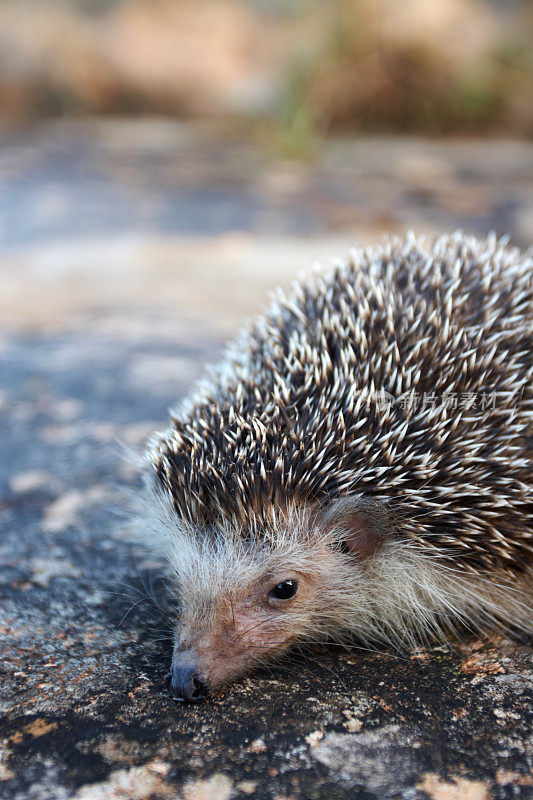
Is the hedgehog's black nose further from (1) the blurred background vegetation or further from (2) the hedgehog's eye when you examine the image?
(1) the blurred background vegetation

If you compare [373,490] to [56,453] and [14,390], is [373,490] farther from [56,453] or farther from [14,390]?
[14,390]

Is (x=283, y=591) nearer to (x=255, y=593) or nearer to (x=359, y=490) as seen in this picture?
(x=255, y=593)

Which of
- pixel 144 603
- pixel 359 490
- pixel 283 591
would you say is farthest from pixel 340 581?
pixel 144 603

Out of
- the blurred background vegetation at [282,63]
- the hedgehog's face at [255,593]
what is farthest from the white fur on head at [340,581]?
the blurred background vegetation at [282,63]

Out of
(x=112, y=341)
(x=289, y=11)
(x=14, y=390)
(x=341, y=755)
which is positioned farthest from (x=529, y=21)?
(x=341, y=755)

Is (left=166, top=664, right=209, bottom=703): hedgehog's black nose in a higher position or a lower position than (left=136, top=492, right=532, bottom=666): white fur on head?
lower

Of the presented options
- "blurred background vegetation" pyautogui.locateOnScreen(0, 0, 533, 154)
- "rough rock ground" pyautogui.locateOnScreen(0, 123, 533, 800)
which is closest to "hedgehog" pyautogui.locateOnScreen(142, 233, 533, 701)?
"rough rock ground" pyautogui.locateOnScreen(0, 123, 533, 800)

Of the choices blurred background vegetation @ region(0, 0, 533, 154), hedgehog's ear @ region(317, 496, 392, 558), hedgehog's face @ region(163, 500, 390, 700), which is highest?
blurred background vegetation @ region(0, 0, 533, 154)

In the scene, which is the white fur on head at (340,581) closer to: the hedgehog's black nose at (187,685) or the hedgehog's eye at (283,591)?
the hedgehog's eye at (283,591)
